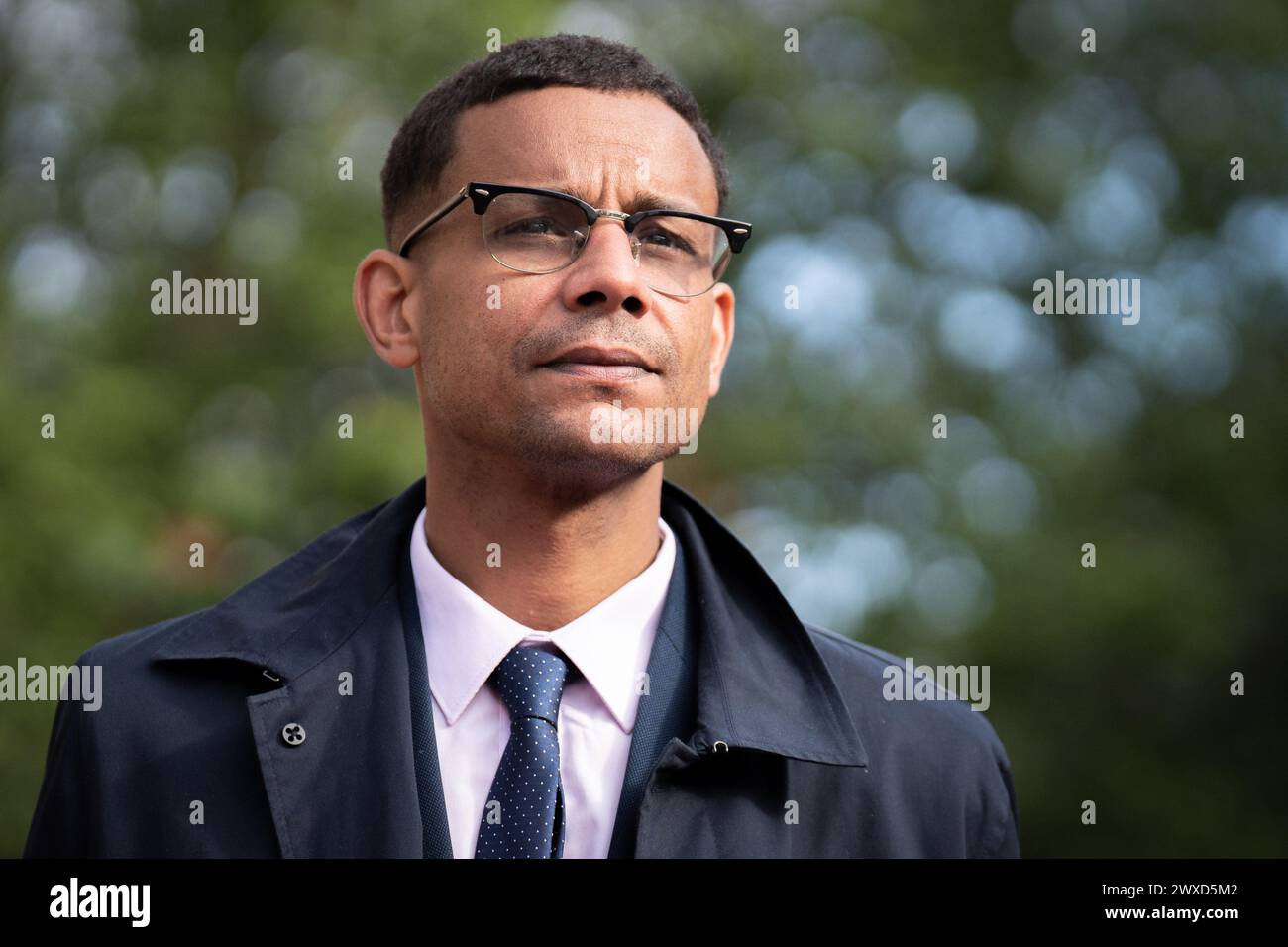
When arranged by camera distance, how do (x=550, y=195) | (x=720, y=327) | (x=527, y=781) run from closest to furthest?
1. (x=527, y=781)
2. (x=550, y=195)
3. (x=720, y=327)

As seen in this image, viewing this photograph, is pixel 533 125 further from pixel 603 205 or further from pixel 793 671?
pixel 793 671

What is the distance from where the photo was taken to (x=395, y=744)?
2.67 m

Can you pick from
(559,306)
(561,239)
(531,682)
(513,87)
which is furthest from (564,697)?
(513,87)

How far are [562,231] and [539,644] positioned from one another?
819 mm

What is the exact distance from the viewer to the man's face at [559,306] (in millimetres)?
2828

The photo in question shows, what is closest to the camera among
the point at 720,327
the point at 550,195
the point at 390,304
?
the point at 550,195

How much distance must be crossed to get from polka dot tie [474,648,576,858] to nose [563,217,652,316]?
28.6 inches

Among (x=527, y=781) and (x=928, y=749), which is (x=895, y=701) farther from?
(x=527, y=781)

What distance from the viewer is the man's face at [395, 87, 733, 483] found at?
2.83 meters

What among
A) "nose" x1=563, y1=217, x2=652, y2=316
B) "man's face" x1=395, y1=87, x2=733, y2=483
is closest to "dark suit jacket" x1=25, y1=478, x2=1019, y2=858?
"man's face" x1=395, y1=87, x2=733, y2=483

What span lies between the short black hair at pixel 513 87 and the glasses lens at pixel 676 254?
0.24m

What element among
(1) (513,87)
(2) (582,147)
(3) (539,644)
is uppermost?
(1) (513,87)
